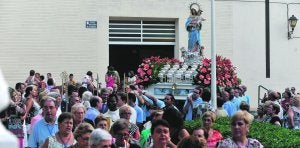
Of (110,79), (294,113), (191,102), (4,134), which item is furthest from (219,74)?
(4,134)

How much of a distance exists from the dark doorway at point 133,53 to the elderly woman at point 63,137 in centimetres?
2130

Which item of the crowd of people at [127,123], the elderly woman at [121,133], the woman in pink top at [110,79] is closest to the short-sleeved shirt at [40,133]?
the crowd of people at [127,123]

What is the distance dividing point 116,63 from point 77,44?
10.9ft

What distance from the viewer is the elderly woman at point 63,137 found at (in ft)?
21.7

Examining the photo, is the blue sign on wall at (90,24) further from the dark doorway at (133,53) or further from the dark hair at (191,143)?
the dark hair at (191,143)

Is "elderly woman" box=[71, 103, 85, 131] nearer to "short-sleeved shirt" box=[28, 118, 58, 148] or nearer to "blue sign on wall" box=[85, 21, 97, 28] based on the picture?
"short-sleeved shirt" box=[28, 118, 58, 148]

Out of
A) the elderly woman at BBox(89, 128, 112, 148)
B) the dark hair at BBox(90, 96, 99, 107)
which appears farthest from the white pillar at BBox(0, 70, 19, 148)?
the dark hair at BBox(90, 96, 99, 107)

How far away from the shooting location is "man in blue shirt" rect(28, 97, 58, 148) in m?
7.45

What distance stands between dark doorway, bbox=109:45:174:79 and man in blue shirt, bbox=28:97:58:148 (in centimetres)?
2027

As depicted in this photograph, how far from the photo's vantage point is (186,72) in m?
18.1

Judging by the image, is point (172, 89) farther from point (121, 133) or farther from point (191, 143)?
point (191, 143)

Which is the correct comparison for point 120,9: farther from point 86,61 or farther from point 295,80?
point 295,80

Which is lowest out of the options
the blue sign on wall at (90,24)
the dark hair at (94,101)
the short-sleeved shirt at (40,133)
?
the short-sleeved shirt at (40,133)

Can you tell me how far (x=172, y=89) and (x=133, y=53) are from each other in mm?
10979
